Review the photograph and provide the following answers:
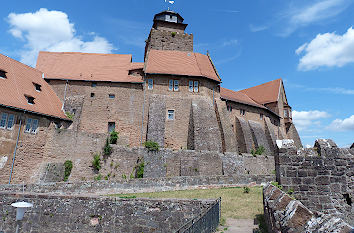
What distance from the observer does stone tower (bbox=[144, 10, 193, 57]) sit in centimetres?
3212

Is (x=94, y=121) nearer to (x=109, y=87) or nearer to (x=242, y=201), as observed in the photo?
(x=109, y=87)

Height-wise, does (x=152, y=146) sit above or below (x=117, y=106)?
below

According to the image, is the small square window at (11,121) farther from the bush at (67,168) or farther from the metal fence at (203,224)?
the metal fence at (203,224)

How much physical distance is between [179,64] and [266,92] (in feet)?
69.6

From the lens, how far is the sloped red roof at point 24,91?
1890cm

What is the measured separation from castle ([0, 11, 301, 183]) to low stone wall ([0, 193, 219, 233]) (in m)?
11.8

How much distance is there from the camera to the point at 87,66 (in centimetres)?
2942

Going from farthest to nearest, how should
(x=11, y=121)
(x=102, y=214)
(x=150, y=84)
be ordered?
1. (x=150, y=84)
2. (x=11, y=121)
3. (x=102, y=214)

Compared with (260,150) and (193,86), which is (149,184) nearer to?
(193,86)

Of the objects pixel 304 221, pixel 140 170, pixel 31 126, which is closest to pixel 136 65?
pixel 31 126

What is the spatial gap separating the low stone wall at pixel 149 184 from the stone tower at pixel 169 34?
66.4 ft

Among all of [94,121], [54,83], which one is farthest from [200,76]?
[54,83]

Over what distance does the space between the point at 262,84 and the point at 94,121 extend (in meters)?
33.2

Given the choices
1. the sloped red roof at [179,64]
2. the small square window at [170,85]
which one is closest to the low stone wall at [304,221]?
the small square window at [170,85]
